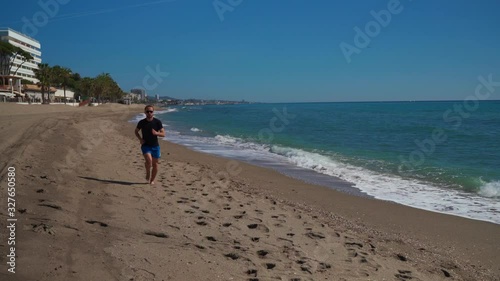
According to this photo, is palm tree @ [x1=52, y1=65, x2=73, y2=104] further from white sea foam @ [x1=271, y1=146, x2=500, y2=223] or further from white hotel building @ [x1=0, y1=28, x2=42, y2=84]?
white sea foam @ [x1=271, y1=146, x2=500, y2=223]

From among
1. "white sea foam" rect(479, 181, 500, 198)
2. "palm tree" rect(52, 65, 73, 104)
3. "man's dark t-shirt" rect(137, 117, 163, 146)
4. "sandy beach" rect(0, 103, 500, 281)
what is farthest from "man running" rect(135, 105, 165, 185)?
"palm tree" rect(52, 65, 73, 104)

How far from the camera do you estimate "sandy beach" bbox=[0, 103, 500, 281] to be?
3432mm

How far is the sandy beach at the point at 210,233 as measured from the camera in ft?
11.3

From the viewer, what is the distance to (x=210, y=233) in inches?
183

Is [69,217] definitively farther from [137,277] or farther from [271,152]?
[271,152]

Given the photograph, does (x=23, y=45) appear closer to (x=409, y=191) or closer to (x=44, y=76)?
(x=44, y=76)

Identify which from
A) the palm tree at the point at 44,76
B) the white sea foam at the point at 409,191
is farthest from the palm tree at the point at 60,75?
the white sea foam at the point at 409,191

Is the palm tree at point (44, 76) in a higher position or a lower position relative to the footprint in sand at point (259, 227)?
higher

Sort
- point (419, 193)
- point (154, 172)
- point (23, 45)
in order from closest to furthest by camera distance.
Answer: point (154, 172), point (419, 193), point (23, 45)

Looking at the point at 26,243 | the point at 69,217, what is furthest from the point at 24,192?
the point at 26,243

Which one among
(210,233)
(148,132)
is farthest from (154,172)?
(210,233)

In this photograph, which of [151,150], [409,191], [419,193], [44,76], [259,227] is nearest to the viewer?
[259,227]

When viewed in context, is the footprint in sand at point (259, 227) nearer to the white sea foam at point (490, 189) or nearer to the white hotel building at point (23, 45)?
the white sea foam at point (490, 189)

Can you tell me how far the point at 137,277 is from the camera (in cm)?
315
